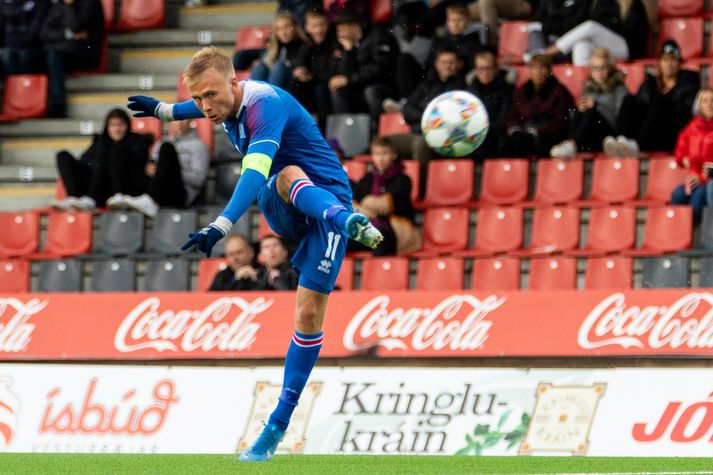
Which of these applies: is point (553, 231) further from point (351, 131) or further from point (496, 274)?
point (351, 131)

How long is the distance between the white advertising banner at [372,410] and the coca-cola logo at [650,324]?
70 cm

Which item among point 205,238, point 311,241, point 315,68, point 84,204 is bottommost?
point 84,204

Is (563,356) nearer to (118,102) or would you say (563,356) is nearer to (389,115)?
(389,115)

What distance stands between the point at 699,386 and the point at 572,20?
5.98m

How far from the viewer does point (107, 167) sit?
14.0 metres

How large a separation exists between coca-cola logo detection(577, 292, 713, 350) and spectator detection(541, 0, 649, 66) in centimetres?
449

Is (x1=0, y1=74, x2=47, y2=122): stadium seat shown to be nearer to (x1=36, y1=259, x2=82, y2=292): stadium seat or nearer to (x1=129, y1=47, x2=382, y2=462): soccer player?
(x1=36, y1=259, x2=82, y2=292): stadium seat

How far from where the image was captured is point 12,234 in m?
14.2

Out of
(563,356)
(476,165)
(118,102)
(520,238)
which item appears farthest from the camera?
(118,102)

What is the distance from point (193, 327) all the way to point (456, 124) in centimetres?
282

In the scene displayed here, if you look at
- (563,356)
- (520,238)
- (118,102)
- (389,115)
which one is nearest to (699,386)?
(563,356)

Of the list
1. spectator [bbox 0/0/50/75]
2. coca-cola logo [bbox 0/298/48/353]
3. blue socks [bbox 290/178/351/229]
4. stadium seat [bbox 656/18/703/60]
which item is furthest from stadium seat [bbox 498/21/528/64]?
blue socks [bbox 290/178/351/229]

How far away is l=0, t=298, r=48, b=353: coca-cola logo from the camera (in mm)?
11258

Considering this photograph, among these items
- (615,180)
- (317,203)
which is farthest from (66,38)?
(317,203)
